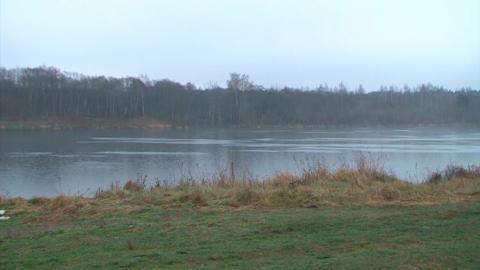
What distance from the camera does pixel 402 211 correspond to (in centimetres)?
849

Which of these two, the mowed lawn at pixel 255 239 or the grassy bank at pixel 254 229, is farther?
the grassy bank at pixel 254 229

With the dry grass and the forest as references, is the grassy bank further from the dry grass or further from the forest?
the forest

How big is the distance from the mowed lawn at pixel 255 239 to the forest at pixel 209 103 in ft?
281

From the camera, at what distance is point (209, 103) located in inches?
4215

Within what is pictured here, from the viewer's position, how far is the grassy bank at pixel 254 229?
5.44 metres

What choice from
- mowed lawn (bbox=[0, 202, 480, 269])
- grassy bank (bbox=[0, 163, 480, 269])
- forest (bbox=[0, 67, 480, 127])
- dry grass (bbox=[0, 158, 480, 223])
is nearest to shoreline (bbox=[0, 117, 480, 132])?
forest (bbox=[0, 67, 480, 127])

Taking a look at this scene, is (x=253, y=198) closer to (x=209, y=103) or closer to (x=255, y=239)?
(x=255, y=239)

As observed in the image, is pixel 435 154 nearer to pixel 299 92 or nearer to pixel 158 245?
pixel 158 245

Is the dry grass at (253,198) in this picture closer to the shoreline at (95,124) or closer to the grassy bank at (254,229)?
the grassy bank at (254,229)

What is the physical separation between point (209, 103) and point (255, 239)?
101 metres

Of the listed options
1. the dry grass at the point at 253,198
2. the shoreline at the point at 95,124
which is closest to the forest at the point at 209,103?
the shoreline at the point at 95,124

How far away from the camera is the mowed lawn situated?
5.32m

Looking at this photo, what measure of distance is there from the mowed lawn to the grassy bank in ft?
0.04

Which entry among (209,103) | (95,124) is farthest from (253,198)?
(209,103)
